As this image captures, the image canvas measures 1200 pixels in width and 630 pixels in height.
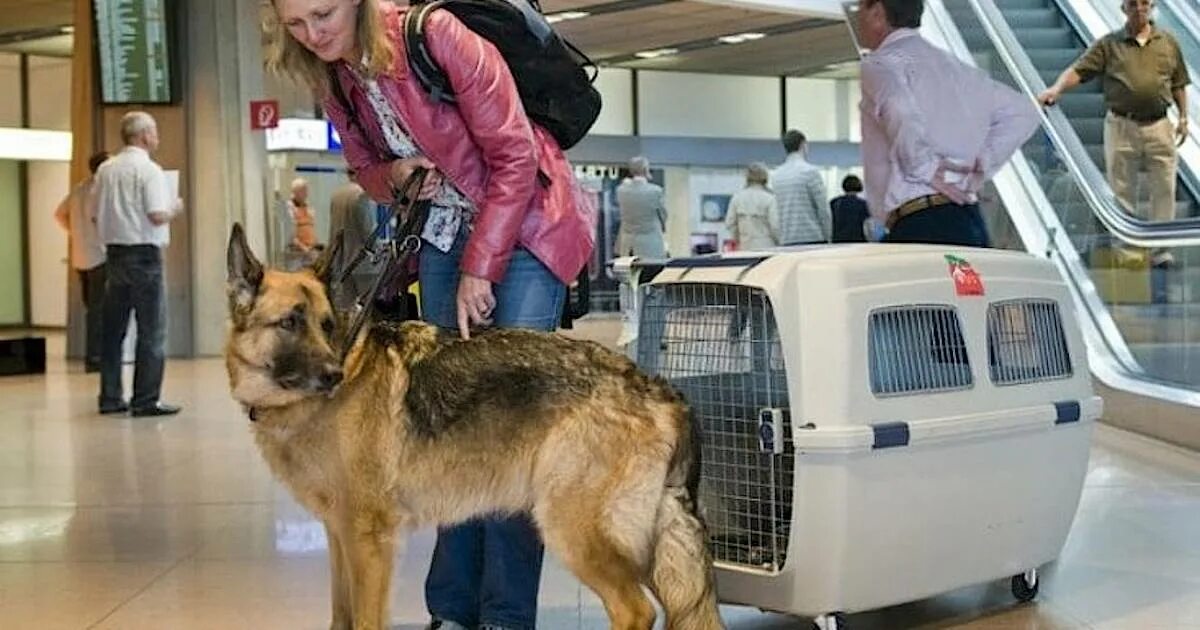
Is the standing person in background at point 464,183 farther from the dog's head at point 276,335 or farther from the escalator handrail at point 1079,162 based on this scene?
the escalator handrail at point 1079,162

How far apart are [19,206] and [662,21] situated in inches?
401

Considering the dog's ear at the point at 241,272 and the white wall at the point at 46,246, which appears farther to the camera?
the white wall at the point at 46,246

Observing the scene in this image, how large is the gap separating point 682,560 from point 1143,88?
22.1 feet

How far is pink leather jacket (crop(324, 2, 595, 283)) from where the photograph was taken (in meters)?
3.16

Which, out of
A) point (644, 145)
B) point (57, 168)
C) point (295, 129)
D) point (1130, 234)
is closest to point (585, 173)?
point (644, 145)

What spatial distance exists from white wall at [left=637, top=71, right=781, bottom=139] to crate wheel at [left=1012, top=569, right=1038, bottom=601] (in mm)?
20444

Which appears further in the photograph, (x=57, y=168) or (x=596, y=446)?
(x=57, y=168)

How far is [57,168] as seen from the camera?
21.0 meters

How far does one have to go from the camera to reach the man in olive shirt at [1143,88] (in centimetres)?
861

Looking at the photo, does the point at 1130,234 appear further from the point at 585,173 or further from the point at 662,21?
the point at 585,173

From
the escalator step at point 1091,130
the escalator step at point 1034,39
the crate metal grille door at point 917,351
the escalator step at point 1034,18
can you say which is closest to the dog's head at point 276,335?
the crate metal grille door at point 917,351

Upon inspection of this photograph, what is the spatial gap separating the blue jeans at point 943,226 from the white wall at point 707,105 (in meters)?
19.6

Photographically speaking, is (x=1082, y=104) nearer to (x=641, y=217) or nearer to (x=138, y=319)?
(x=641, y=217)

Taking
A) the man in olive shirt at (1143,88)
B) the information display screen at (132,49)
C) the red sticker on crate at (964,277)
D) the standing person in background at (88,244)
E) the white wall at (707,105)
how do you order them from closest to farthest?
the red sticker on crate at (964,277)
the man in olive shirt at (1143,88)
the standing person in background at (88,244)
the information display screen at (132,49)
the white wall at (707,105)
